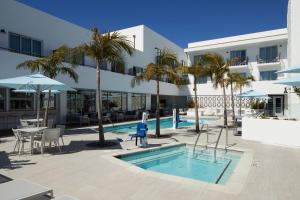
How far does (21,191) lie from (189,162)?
623 cm

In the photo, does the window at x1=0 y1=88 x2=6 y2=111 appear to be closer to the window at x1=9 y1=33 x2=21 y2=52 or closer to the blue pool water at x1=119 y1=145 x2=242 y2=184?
the window at x1=9 y1=33 x2=21 y2=52

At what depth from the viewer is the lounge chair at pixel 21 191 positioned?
3311 mm

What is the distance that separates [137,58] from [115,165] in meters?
21.3

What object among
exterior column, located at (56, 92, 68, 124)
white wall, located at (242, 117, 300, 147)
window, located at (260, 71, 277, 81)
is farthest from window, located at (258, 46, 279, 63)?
exterior column, located at (56, 92, 68, 124)

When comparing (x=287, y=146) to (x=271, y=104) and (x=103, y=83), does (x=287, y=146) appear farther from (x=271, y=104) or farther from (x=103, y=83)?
(x=271, y=104)

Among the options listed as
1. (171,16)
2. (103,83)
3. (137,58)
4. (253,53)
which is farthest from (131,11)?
(253,53)

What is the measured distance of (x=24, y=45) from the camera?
16.2 meters

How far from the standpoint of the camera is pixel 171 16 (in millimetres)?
22766

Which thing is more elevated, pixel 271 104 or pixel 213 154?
pixel 271 104

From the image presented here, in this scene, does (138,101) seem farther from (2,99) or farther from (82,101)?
(2,99)

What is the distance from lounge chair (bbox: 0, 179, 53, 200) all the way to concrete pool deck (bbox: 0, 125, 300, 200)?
1327mm

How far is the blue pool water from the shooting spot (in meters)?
7.44

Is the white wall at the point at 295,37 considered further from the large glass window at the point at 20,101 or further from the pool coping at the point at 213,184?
the large glass window at the point at 20,101

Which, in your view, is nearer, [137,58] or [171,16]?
[171,16]
